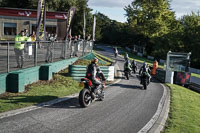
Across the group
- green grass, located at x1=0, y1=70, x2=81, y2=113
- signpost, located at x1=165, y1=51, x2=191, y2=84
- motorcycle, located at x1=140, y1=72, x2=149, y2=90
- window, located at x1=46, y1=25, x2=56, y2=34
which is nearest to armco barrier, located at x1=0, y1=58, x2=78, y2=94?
green grass, located at x1=0, y1=70, x2=81, y2=113

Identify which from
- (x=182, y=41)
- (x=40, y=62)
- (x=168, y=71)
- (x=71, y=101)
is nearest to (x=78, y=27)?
(x=182, y=41)

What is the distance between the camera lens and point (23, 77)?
10320 millimetres

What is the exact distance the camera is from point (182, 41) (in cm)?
4975

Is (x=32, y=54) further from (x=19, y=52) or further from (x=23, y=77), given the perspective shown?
(x=23, y=77)

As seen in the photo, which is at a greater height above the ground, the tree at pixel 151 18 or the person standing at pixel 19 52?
the tree at pixel 151 18

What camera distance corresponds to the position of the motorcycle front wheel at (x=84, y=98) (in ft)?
A: 29.1

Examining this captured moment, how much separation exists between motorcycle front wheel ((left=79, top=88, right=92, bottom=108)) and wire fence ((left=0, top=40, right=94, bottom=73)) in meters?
3.71

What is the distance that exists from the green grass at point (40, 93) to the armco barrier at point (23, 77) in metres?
0.29

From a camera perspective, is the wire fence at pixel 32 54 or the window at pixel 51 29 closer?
the wire fence at pixel 32 54

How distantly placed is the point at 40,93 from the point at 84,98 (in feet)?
8.43

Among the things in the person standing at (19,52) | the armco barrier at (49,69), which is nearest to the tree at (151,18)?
the armco barrier at (49,69)

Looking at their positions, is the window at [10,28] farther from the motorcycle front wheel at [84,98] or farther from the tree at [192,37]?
the tree at [192,37]

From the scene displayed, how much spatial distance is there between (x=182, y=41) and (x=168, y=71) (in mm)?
32312

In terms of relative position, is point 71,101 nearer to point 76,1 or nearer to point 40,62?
point 40,62
